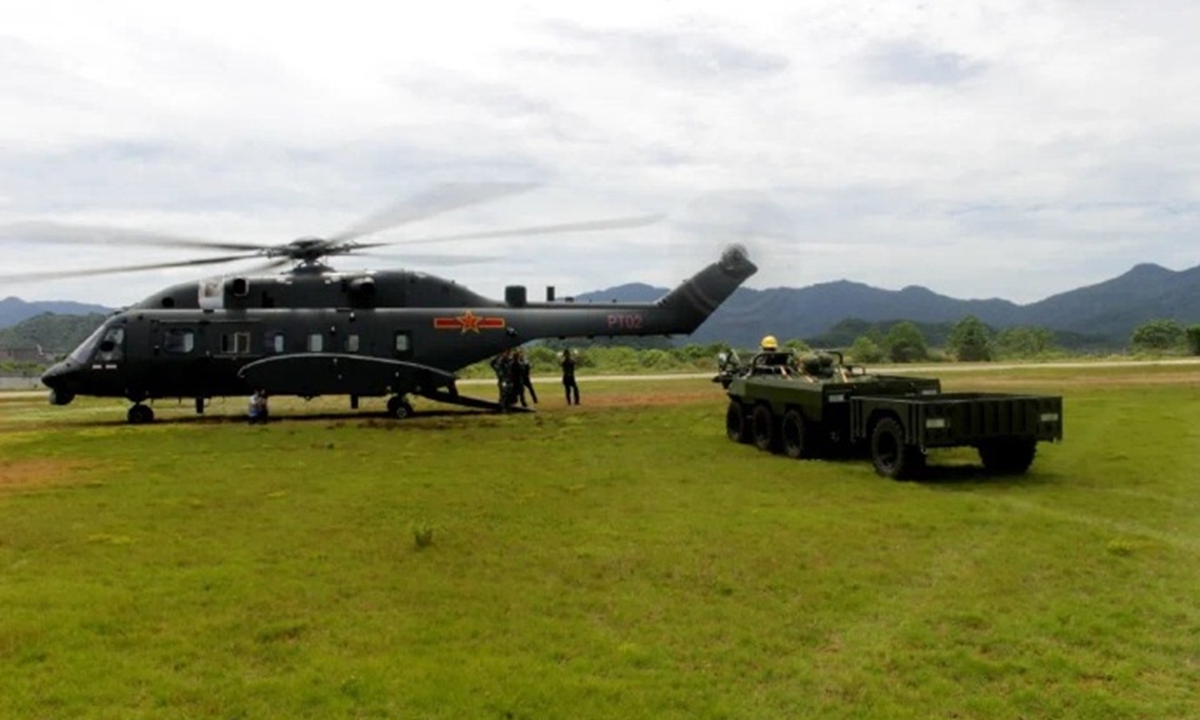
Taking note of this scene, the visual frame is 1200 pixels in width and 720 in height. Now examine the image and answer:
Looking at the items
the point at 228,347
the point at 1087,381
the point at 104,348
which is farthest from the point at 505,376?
the point at 1087,381

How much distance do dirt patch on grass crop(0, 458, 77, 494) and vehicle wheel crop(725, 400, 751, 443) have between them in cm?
1157

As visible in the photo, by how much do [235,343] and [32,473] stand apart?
9.08 m

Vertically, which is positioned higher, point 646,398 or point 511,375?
point 511,375

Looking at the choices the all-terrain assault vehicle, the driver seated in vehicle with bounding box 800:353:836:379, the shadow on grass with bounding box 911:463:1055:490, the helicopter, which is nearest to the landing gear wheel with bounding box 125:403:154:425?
the helicopter

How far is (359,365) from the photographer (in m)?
23.9

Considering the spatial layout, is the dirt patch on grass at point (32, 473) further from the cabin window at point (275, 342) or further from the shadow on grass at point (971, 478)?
the shadow on grass at point (971, 478)

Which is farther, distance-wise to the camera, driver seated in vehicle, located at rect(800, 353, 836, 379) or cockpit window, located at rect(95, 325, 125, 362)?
cockpit window, located at rect(95, 325, 125, 362)

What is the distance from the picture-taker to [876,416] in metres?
14.2

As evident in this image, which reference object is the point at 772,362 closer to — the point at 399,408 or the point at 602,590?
the point at 399,408

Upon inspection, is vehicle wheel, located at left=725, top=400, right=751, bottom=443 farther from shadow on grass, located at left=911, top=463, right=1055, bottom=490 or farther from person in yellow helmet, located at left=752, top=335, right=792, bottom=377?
shadow on grass, located at left=911, top=463, right=1055, bottom=490

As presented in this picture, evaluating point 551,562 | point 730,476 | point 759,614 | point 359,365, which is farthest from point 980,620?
point 359,365

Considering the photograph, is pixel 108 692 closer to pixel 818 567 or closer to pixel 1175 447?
pixel 818 567

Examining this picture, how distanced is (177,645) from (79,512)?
5.79m

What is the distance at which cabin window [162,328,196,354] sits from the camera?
23.3 metres
